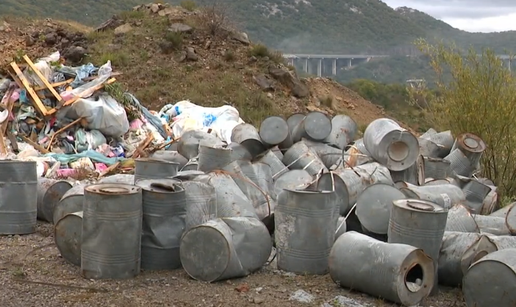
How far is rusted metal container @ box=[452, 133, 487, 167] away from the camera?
846 centimetres

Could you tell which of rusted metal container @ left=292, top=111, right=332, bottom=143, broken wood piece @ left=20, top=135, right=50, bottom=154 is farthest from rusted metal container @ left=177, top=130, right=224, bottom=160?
broken wood piece @ left=20, top=135, right=50, bottom=154

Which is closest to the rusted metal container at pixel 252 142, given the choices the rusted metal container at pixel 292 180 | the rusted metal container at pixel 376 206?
the rusted metal container at pixel 292 180

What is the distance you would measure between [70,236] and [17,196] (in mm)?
1310

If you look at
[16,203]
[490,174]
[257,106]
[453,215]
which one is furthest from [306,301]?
[257,106]

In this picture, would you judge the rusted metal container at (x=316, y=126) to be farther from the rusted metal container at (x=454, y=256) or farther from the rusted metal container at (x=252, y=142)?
the rusted metal container at (x=454, y=256)

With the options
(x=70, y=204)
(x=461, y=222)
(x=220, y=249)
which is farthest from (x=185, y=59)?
(x=220, y=249)

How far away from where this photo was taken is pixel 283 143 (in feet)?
27.2

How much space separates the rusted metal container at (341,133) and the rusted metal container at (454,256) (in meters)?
3.16

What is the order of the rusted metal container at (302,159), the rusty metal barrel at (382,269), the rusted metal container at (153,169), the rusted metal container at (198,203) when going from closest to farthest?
the rusty metal barrel at (382,269) < the rusted metal container at (198,203) < the rusted metal container at (153,169) < the rusted metal container at (302,159)

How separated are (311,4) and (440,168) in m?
45.9

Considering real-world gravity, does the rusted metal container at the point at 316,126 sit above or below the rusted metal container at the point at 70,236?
above

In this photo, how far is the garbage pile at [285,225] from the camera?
4887mm

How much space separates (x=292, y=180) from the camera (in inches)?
280

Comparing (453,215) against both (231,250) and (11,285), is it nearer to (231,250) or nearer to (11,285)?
(231,250)
